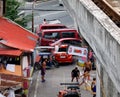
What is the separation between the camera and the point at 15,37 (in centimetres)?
2141

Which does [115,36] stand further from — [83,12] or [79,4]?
[79,4]

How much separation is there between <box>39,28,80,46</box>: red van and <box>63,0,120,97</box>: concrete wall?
570 inches

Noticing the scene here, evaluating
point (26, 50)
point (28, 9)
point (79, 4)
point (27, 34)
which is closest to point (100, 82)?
point (79, 4)

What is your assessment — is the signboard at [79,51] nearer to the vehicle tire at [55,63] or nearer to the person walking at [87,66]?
the person walking at [87,66]

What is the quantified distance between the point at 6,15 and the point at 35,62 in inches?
171

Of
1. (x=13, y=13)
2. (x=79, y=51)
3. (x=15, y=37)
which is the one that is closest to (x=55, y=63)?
(x=79, y=51)

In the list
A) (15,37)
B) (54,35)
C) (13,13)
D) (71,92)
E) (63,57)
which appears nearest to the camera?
(71,92)

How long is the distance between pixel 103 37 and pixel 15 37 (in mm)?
11057

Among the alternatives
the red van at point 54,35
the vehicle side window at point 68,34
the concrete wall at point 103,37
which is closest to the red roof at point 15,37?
the concrete wall at point 103,37

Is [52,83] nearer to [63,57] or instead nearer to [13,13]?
[63,57]

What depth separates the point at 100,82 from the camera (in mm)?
15766

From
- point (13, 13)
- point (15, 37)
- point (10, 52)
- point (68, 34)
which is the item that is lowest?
point (68, 34)

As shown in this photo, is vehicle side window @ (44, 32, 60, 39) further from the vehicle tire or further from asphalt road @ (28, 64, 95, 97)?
the vehicle tire

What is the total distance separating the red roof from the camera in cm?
2009
